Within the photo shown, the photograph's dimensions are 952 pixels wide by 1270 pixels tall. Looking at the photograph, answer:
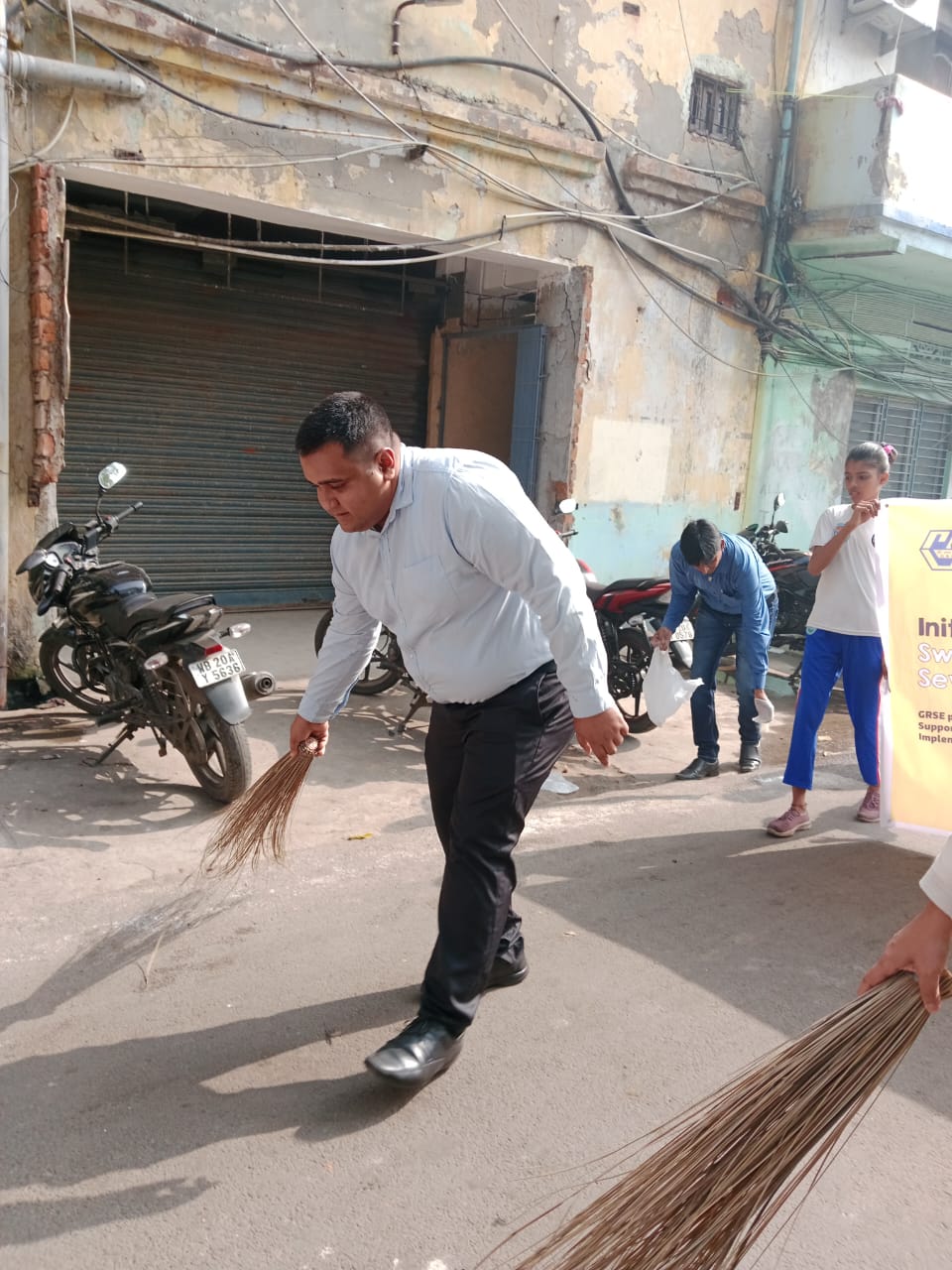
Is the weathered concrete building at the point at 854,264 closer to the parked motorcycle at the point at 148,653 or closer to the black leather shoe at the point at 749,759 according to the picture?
the black leather shoe at the point at 749,759

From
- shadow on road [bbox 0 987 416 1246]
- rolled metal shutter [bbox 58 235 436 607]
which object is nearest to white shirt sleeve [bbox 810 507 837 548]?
shadow on road [bbox 0 987 416 1246]

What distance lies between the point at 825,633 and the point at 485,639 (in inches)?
97.6

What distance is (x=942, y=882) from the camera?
5.56ft

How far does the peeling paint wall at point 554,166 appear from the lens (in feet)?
19.8

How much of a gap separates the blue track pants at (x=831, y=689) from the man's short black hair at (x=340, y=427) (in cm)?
272

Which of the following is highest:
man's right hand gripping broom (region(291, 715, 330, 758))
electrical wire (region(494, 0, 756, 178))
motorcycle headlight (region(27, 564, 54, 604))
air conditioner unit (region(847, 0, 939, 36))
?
air conditioner unit (region(847, 0, 939, 36))

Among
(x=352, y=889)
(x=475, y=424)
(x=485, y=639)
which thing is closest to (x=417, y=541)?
(x=485, y=639)

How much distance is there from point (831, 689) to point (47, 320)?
451 centimetres

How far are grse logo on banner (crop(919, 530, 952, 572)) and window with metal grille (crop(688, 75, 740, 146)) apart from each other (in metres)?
6.04

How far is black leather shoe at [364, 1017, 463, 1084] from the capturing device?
250cm

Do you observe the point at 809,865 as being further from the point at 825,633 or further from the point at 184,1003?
the point at 184,1003

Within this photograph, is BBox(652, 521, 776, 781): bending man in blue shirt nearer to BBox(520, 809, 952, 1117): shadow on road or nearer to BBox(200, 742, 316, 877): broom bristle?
BBox(520, 809, 952, 1117): shadow on road

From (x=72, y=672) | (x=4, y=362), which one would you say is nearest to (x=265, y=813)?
(x=72, y=672)

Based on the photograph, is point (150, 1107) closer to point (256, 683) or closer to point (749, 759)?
point (256, 683)
